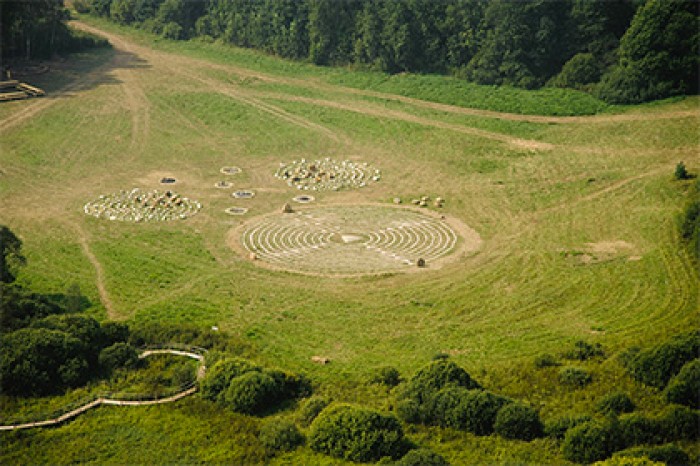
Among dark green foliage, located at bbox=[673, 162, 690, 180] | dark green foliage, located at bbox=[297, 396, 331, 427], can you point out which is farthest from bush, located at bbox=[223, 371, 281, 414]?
dark green foliage, located at bbox=[673, 162, 690, 180]

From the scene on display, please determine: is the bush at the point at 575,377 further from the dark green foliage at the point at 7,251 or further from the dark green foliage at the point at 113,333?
the dark green foliage at the point at 7,251

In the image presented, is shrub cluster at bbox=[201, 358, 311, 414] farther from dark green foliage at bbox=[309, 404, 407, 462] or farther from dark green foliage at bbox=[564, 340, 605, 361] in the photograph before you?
dark green foliage at bbox=[564, 340, 605, 361]

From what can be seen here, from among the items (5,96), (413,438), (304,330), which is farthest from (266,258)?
(5,96)

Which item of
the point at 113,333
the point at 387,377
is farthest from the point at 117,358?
the point at 387,377

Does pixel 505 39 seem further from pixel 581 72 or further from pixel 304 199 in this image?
pixel 304 199

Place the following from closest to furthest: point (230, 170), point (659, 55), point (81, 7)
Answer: point (230, 170) < point (659, 55) < point (81, 7)
